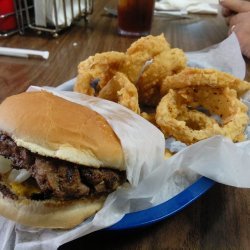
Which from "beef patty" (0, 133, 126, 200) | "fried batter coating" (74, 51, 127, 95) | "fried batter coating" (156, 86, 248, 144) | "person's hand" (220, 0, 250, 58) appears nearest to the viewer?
"beef patty" (0, 133, 126, 200)

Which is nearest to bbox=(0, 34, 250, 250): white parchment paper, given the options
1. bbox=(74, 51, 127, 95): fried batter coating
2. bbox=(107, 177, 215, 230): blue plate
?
bbox=(107, 177, 215, 230): blue plate

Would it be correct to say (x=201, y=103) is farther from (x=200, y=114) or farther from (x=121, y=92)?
(x=121, y=92)

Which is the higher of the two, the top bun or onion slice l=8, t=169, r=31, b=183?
the top bun

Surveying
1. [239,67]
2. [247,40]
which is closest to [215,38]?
[247,40]

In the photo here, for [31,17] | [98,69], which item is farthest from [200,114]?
[31,17]

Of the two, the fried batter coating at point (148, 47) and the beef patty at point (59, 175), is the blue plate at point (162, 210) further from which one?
the fried batter coating at point (148, 47)

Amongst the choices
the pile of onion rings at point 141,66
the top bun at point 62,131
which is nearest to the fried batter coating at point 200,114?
Result: the pile of onion rings at point 141,66

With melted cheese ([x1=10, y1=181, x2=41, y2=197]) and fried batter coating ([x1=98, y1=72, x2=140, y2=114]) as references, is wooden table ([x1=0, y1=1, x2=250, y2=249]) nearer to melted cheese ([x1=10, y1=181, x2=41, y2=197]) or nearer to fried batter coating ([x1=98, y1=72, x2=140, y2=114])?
melted cheese ([x1=10, y1=181, x2=41, y2=197])
